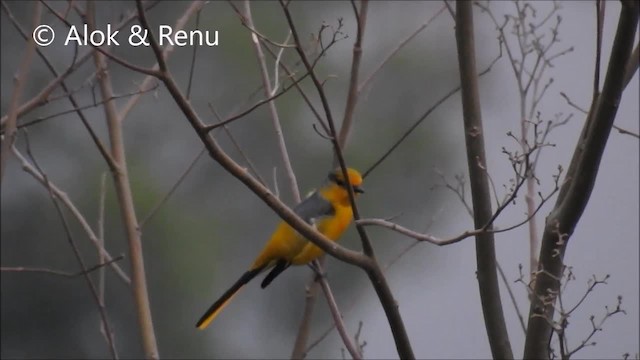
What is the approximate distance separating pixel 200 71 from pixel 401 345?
307cm

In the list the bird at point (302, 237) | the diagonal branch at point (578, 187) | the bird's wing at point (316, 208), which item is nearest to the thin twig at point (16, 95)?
the diagonal branch at point (578, 187)

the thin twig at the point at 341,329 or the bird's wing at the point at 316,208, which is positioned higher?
the bird's wing at the point at 316,208

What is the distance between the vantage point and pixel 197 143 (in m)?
4.70

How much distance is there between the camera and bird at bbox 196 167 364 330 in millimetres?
3682

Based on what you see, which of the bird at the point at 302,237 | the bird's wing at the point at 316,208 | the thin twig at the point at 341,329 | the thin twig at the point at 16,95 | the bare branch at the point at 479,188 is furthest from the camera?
the bird's wing at the point at 316,208

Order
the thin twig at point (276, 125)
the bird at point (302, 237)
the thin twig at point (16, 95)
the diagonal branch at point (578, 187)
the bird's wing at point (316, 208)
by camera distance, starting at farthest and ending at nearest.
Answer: the bird's wing at point (316, 208) < the bird at point (302, 237) < the thin twig at point (276, 125) < the thin twig at point (16, 95) < the diagonal branch at point (578, 187)

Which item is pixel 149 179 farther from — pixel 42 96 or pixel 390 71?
pixel 42 96

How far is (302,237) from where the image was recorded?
371 cm

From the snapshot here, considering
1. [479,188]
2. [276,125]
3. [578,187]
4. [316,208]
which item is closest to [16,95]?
[276,125]

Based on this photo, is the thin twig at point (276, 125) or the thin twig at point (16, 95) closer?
the thin twig at point (16, 95)

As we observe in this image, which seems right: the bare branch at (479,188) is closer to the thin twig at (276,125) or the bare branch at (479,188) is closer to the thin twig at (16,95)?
the thin twig at (276,125)

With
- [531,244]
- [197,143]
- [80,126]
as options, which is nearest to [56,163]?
[80,126]

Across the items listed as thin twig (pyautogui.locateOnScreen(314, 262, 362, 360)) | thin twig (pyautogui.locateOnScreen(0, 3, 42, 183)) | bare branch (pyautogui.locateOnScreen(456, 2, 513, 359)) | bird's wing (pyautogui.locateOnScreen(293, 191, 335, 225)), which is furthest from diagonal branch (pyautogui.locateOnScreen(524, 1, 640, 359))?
bird's wing (pyautogui.locateOnScreen(293, 191, 335, 225))

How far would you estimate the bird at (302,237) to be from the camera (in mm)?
3682
